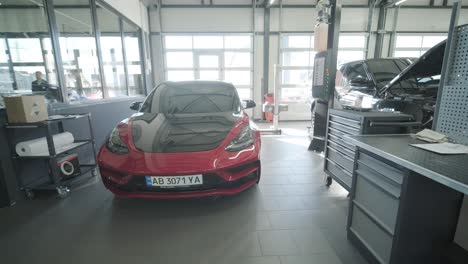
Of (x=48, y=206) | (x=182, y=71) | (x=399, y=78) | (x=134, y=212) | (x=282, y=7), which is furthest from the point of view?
(x=182, y=71)

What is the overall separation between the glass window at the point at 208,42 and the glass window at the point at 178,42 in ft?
0.60

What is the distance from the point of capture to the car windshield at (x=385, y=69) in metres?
3.44

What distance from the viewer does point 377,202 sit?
1238 mm

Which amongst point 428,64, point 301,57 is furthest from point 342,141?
point 301,57

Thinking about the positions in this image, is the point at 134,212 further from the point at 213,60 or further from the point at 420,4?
the point at 420,4

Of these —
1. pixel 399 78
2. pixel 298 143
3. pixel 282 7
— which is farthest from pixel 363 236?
pixel 282 7

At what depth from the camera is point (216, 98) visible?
2.62 m

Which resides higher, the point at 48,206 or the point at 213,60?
the point at 213,60

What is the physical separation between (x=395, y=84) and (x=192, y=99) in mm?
2507

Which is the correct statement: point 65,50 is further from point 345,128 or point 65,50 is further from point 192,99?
point 345,128

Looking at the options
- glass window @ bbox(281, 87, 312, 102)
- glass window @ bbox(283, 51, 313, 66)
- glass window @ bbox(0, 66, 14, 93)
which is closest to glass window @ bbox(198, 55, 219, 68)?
glass window @ bbox(283, 51, 313, 66)

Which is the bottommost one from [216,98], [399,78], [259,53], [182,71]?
[216,98]

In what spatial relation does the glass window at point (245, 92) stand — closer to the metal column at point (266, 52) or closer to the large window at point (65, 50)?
the metal column at point (266, 52)

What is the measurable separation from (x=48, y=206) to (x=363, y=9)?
28.2 feet
